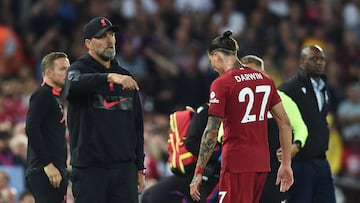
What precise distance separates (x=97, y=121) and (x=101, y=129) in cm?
8

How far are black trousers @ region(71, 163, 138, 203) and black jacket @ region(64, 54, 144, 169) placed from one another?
67 millimetres

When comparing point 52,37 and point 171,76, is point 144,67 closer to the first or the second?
point 171,76

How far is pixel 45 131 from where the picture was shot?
1142cm

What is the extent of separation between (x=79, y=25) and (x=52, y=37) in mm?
775

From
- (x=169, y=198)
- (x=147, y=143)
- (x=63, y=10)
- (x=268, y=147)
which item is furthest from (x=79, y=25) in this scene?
(x=268, y=147)

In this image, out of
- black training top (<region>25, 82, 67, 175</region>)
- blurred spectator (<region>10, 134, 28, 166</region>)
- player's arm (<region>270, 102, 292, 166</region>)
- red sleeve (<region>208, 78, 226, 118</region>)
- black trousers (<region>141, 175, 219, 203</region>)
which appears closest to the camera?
red sleeve (<region>208, 78, 226, 118</region>)

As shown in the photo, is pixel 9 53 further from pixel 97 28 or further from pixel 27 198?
pixel 97 28

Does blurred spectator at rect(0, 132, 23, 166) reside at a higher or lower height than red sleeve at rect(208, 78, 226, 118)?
lower

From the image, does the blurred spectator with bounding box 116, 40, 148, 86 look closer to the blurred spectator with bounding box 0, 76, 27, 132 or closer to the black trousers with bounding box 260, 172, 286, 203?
the blurred spectator with bounding box 0, 76, 27, 132

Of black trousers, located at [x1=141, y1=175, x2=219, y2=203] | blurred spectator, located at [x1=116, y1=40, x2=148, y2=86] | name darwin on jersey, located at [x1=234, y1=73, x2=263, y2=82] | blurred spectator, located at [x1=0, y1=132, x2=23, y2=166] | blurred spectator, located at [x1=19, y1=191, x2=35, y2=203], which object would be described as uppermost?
blurred spectator, located at [x1=116, y1=40, x2=148, y2=86]

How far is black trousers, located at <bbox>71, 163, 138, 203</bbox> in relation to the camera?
1014 centimetres

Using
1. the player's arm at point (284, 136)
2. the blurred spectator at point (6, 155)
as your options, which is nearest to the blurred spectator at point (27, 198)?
the blurred spectator at point (6, 155)

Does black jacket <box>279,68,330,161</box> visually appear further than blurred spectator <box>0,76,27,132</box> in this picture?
No

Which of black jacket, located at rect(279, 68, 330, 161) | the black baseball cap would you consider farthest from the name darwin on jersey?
black jacket, located at rect(279, 68, 330, 161)
